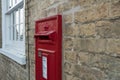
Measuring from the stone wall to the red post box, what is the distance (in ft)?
0.18

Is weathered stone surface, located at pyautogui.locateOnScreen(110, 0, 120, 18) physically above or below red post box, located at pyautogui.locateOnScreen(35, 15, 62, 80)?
above

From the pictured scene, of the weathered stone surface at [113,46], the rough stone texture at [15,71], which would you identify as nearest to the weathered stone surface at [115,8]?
the weathered stone surface at [113,46]

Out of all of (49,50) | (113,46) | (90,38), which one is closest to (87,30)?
(90,38)

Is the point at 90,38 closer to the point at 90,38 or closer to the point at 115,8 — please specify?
the point at 90,38

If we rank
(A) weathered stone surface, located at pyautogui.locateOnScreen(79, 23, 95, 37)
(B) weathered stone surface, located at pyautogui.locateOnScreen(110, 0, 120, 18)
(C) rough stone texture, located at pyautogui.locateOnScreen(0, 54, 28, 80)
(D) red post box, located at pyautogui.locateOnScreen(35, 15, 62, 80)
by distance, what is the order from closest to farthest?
(B) weathered stone surface, located at pyautogui.locateOnScreen(110, 0, 120, 18), (A) weathered stone surface, located at pyautogui.locateOnScreen(79, 23, 95, 37), (D) red post box, located at pyautogui.locateOnScreen(35, 15, 62, 80), (C) rough stone texture, located at pyautogui.locateOnScreen(0, 54, 28, 80)

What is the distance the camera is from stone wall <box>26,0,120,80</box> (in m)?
1.35

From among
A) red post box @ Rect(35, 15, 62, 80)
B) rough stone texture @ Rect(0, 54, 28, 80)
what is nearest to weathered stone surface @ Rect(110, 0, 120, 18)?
red post box @ Rect(35, 15, 62, 80)

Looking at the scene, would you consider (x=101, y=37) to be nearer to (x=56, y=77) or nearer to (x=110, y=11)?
(x=110, y=11)

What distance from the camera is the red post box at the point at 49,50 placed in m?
2.02

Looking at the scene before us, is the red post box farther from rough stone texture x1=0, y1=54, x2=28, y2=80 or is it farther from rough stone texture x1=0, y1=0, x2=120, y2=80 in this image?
rough stone texture x1=0, y1=54, x2=28, y2=80

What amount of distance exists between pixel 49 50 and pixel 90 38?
0.68 m

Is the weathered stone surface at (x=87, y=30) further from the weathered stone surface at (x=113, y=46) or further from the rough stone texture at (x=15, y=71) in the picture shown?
the rough stone texture at (x=15, y=71)

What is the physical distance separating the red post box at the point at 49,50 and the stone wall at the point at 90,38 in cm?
5

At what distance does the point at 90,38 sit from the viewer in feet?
5.22
